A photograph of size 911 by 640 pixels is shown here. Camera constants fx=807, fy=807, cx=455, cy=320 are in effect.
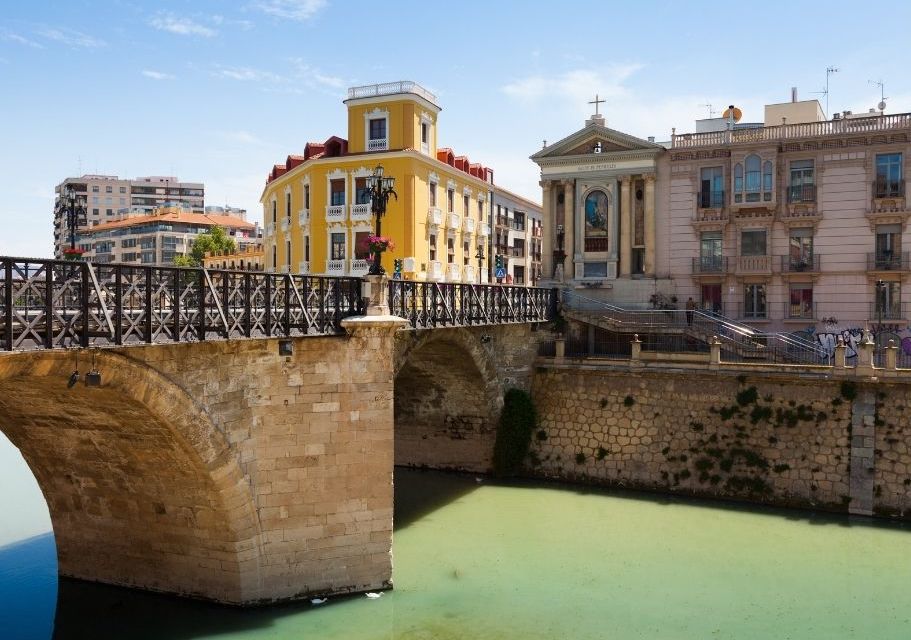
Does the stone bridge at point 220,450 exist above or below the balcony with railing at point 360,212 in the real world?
below

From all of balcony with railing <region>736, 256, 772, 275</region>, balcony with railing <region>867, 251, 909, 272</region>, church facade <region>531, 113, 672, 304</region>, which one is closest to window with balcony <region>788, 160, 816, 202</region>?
balcony with railing <region>736, 256, 772, 275</region>

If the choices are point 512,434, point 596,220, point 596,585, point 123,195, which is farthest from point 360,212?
point 123,195

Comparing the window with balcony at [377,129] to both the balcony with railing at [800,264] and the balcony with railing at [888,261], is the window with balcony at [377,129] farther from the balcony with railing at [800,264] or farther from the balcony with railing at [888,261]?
the balcony with railing at [888,261]

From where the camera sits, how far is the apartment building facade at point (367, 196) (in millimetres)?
39781

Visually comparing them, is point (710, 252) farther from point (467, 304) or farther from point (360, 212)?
point (360, 212)

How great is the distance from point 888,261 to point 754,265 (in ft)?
16.4

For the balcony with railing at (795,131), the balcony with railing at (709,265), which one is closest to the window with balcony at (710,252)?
the balcony with railing at (709,265)

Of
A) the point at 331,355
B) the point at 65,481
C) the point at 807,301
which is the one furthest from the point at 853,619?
the point at 807,301

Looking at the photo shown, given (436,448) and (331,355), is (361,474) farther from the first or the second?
(436,448)

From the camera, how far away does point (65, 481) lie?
689 inches

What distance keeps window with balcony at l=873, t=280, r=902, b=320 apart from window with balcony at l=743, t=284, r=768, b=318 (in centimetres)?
421

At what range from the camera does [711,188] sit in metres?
34.9

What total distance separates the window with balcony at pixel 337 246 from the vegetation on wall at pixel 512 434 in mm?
15143

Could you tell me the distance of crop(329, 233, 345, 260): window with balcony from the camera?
4112cm
